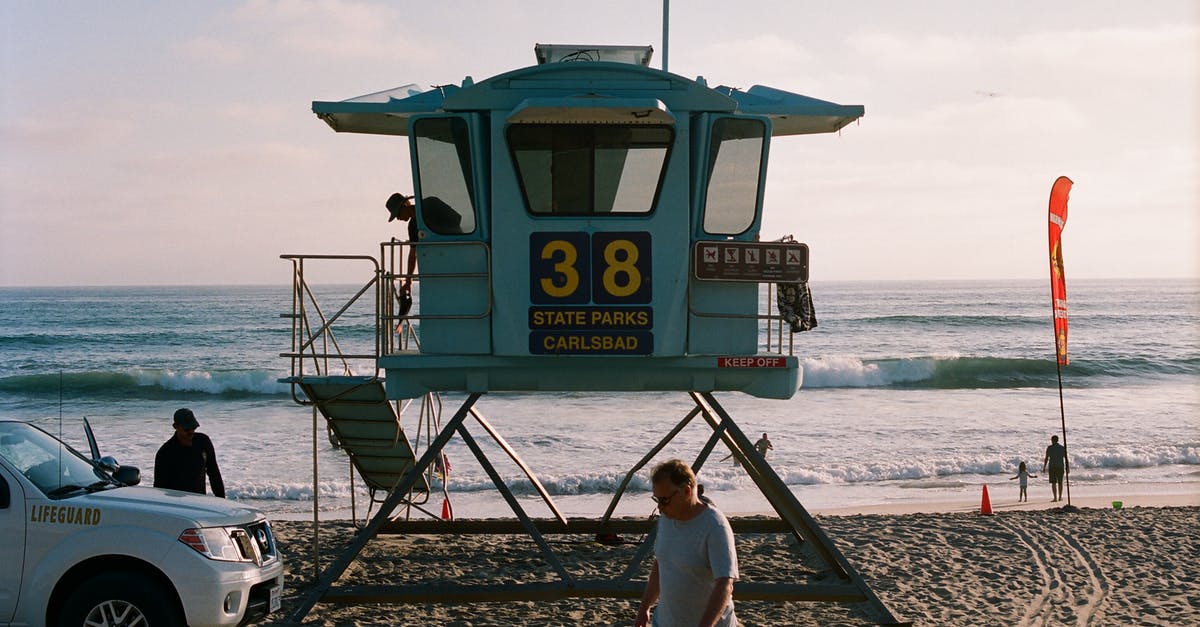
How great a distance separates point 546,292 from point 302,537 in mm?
6695

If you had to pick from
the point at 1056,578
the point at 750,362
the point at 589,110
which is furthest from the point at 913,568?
the point at 589,110

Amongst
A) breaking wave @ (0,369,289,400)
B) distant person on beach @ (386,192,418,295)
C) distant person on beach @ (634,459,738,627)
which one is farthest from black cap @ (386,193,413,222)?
breaking wave @ (0,369,289,400)

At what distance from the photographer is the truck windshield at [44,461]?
790cm

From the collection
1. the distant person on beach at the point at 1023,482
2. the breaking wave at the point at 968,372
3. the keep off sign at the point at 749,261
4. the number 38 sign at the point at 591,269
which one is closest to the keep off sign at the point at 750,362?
the keep off sign at the point at 749,261

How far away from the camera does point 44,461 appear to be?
824 centimetres

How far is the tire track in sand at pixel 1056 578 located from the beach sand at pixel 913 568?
20 mm

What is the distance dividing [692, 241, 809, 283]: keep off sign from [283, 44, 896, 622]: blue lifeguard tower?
1cm

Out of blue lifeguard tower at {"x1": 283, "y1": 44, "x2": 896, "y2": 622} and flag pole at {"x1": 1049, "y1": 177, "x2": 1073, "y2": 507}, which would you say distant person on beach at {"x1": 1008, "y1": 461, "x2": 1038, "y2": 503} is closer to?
flag pole at {"x1": 1049, "y1": 177, "x2": 1073, "y2": 507}

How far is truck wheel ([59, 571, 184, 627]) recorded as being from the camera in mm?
7430

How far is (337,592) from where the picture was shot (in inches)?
367

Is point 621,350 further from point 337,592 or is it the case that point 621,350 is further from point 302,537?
point 302,537

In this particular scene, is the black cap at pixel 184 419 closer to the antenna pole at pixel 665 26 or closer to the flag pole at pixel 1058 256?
the antenna pole at pixel 665 26

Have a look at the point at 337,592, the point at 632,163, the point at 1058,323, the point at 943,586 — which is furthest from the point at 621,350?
the point at 1058,323

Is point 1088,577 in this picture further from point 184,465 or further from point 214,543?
point 184,465
